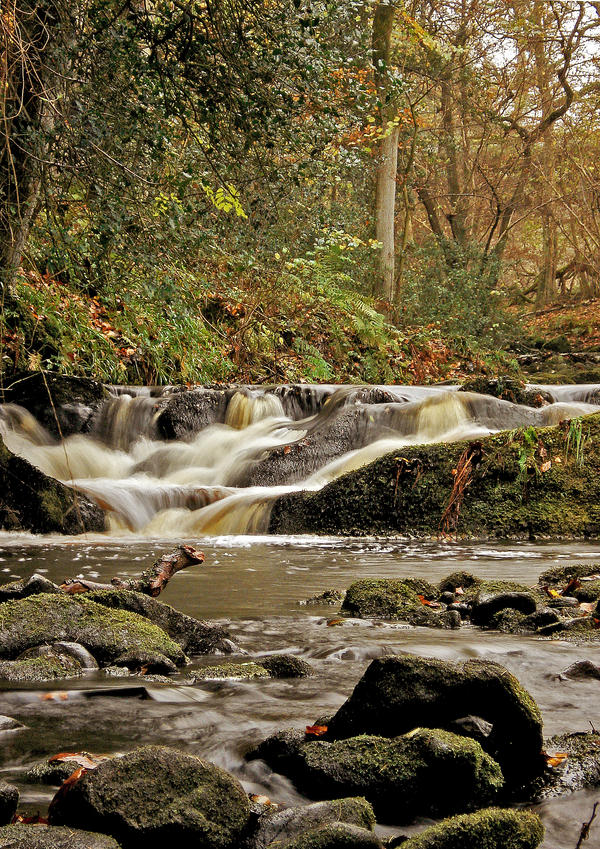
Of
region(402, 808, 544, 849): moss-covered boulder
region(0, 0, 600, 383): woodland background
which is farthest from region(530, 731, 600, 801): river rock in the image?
region(0, 0, 600, 383): woodland background

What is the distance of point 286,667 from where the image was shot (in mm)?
3150

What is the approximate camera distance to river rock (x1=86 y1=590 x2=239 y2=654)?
360 centimetres

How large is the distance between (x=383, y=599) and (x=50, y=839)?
3.08 meters

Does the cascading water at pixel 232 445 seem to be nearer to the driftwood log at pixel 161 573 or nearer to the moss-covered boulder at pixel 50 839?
the driftwood log at pixel 161 573

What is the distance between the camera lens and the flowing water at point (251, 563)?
2.51 m

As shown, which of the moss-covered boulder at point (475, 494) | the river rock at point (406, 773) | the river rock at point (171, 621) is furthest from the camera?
the moss-covered boulder at point (475, 494)

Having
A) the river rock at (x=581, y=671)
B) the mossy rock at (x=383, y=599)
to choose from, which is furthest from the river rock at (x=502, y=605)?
the river rock at (x=581, y=671)

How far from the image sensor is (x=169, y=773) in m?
1.79

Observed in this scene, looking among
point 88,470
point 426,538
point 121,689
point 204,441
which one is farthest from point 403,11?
point 121,689

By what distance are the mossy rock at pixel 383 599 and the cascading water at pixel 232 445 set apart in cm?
412

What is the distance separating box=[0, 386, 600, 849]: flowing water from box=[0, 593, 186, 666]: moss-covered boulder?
170 millimetres

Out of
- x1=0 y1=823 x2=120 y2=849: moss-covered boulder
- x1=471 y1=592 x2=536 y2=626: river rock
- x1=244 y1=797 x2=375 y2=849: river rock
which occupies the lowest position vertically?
x1=471 y1=592 x2=536 y2=626: river rock

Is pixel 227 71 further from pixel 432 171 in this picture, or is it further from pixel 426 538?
pixel 432 171

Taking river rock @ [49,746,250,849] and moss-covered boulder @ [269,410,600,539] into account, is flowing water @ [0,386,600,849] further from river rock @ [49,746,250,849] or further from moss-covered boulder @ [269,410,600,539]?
moss-covered boulder @ [269,410,600,539]
